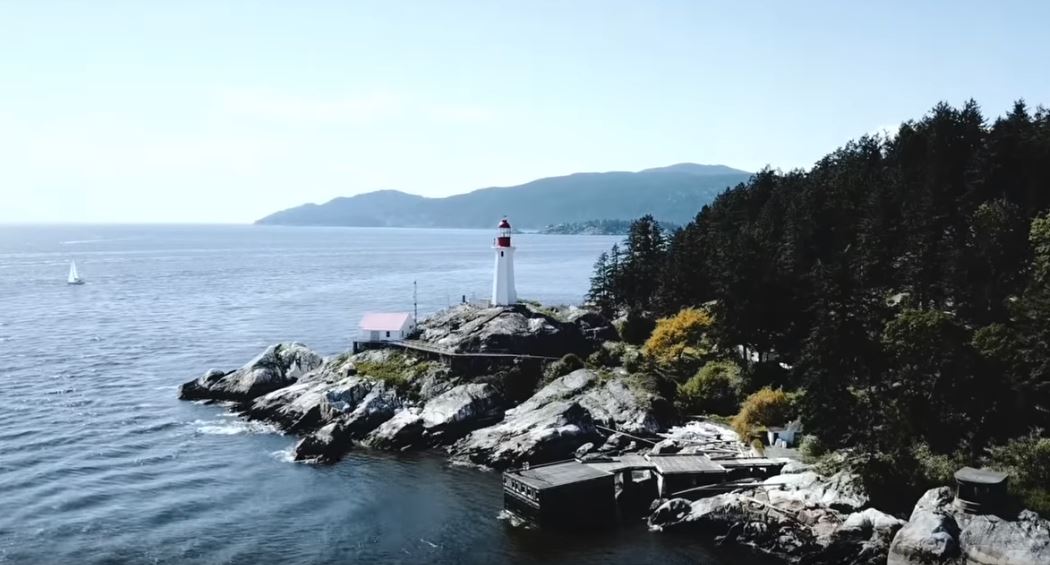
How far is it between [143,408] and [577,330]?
37.7 m

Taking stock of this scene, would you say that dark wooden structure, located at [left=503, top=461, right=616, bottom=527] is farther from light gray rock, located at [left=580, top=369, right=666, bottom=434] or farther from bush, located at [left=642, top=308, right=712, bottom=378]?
bush, located at [left=642, top=308, right=712, bottom=378]

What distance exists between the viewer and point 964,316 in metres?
51.8

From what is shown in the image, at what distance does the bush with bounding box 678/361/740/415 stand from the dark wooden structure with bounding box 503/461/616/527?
1386 centimetres

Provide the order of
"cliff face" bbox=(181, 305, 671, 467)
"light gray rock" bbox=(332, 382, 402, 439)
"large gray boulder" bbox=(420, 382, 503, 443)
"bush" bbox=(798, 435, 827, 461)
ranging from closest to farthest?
"bush" bbox=(798, 435, 827, 461) < "cliff face" bbox=(181, 305, 671, 467) < "large gray boulder" bbox=(420, 382, 503, 443) < "light gray rock" bbox=(332, 382, 402, 439)

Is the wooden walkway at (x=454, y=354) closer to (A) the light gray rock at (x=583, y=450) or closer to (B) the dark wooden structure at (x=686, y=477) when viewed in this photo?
(A) the light gray rock at (x=583, y=450)

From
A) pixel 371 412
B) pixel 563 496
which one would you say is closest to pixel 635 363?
pixel 371 412

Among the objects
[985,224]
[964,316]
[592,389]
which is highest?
[985,224]

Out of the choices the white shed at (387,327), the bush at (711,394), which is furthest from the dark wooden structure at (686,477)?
the white shed at (387,327)

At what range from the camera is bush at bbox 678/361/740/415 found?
57.2 metres

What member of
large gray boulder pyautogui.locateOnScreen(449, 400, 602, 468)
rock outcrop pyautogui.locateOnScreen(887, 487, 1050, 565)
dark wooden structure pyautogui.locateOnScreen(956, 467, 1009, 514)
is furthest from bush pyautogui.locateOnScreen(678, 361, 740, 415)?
rock outcrop pyautogui.locateOnScreen(887, 487, 1050, 565)

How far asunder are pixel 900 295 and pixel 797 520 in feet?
108

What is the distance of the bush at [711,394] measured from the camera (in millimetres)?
57219

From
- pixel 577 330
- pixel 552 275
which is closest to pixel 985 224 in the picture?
pixel 577 330

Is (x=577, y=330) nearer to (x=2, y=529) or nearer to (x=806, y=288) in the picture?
(x=806, y=288)
